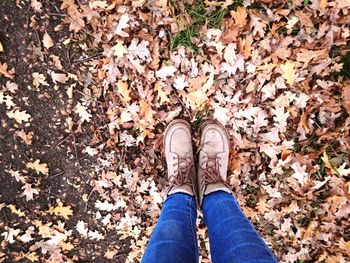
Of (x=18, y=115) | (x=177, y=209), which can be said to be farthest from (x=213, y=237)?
(x=18, y=115)

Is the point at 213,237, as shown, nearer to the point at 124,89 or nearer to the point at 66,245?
the point at 124,89

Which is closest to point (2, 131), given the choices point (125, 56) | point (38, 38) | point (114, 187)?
point (38, 38)

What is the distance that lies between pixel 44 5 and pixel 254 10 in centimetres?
174

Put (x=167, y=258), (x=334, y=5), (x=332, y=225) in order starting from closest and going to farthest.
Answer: (x=167, y=258) < (x=334, y=5) < (x=332, y=225)

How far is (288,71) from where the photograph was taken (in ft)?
8.79

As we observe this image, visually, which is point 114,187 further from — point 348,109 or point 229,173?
point 348,109

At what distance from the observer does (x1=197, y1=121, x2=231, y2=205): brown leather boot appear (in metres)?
2.84

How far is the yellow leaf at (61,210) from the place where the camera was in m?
3.19

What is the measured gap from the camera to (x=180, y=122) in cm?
293

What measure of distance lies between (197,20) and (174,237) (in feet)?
5.56

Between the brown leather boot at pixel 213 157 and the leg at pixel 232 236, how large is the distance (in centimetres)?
29

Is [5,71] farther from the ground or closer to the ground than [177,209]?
farther from the ground

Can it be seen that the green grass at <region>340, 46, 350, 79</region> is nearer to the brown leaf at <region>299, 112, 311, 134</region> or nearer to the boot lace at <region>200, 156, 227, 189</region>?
the brown leaf at <region>299, 112, 311, 134</region>

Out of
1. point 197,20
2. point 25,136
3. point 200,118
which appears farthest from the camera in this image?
point 25,136
